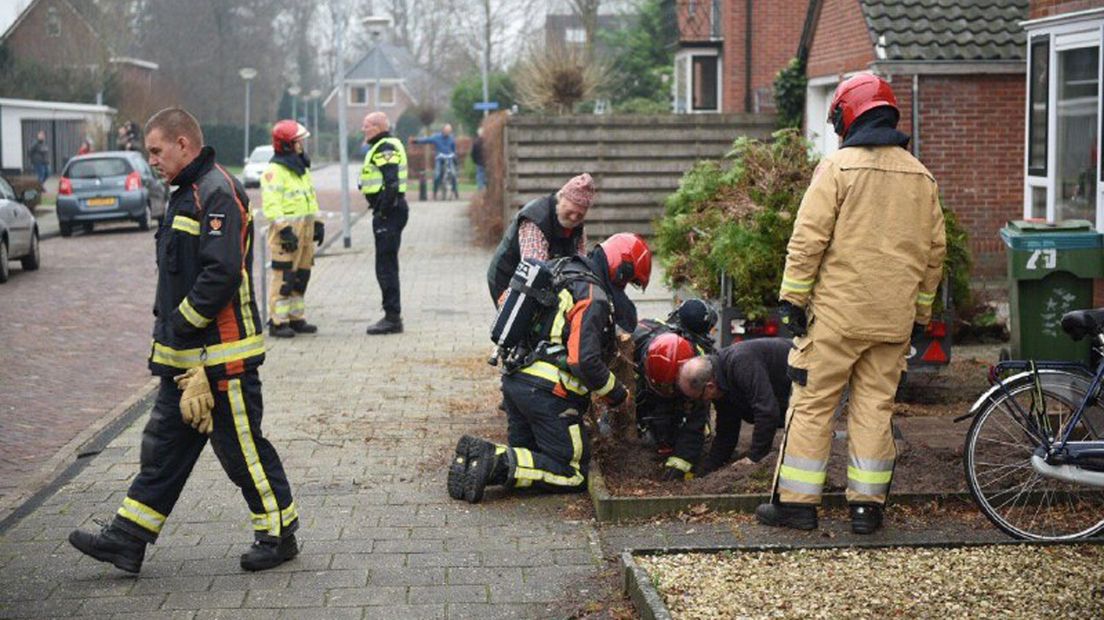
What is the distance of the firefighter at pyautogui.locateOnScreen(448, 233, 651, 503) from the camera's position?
23.7 ft

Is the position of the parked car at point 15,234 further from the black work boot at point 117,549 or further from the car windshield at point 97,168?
the black work boot at point 117,549

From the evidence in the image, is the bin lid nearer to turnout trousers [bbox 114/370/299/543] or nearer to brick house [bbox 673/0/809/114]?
turnout trousers [bbox 114/370/299/543]

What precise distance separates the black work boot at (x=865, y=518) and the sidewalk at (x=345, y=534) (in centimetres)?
115

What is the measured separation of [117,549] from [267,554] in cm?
61

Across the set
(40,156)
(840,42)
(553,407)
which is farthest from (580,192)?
(40,156)

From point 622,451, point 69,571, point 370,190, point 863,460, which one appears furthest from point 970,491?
point 370,190

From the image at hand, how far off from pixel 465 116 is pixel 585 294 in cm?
4816

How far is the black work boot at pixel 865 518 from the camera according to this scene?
21.1 feet

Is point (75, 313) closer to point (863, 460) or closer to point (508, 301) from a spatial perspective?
point (508, 301)

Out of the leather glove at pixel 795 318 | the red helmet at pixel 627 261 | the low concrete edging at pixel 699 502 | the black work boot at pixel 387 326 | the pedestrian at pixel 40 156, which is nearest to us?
the leather glove at pixel 795 318

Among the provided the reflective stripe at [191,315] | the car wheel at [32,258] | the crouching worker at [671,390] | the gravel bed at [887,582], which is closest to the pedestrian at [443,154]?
the car wheel at [32,258]

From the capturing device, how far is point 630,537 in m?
6.61

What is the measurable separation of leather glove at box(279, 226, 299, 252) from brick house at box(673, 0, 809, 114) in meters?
14.4

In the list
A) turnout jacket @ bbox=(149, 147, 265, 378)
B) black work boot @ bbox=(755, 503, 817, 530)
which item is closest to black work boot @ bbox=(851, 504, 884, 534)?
black work boot @ bbox=(755, 503, 817, 530)
